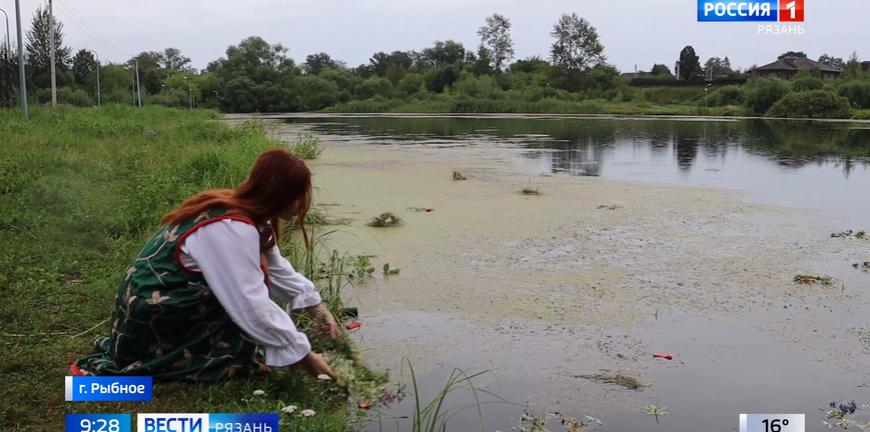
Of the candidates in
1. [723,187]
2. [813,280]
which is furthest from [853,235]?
[723,187]

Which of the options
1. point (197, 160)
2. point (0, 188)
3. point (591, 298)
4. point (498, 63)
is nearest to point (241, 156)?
point (197, 160)

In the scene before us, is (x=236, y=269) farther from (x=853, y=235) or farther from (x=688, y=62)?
(x=688, y=62)

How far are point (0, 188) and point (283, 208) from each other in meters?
3.94

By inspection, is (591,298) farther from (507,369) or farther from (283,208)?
(283,208)

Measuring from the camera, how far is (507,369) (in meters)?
2.89

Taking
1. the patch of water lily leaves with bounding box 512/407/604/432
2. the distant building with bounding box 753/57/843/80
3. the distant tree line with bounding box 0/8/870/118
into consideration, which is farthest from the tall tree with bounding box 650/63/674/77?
the patch of water lily leaves with bounding box 512/407/604/432

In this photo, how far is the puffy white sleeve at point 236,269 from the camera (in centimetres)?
207

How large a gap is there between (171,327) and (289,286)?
0.43 m

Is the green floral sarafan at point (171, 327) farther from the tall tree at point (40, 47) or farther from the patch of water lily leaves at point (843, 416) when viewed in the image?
the tall tree at point (40, 47)
